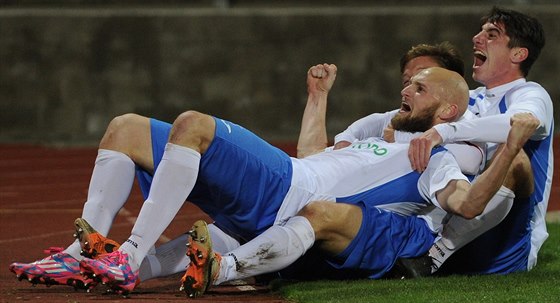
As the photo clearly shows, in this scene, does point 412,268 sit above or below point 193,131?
below

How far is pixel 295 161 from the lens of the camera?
19.6 ft

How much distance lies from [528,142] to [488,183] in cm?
79

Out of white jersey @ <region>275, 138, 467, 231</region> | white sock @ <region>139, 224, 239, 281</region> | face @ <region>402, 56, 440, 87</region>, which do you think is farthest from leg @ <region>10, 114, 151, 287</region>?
face @ <region>402, 56, 440, 87</region>

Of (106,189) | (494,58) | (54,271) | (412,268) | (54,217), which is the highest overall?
(494,58)

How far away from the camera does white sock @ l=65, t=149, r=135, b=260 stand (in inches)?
226

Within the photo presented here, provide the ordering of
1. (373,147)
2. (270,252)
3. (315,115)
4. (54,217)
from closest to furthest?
1. (270,252)
2. (373,147)
3. (315,115)
4. (54,217)

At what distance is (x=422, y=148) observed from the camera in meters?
5.75

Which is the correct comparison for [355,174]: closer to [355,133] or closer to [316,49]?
[355,133]

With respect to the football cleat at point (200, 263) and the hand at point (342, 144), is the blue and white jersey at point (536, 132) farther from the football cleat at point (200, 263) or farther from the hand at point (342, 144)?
the football cleat at point (200, 263)

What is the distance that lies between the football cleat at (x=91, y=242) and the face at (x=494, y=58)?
2097mm

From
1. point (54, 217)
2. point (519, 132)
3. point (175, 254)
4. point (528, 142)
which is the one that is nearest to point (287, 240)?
point (175, 254)

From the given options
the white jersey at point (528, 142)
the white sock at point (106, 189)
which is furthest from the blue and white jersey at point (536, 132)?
the white sock at point (106, 189)

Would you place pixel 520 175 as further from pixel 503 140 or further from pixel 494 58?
pixel 494 58

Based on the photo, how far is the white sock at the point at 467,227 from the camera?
5.79 m
